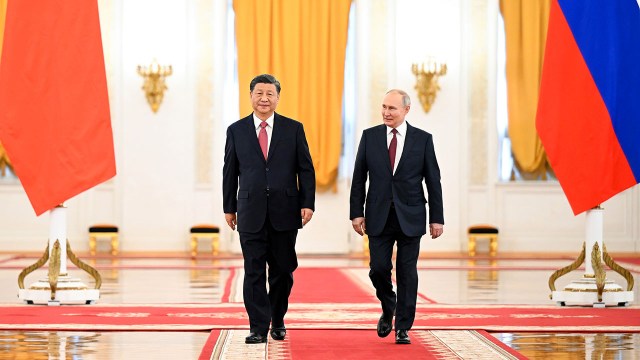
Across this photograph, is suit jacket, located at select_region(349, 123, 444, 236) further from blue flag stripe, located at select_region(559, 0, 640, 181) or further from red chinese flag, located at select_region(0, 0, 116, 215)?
red chinese flag, located at select_region(0, 0, 116, 215)

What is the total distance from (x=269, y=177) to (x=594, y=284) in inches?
141

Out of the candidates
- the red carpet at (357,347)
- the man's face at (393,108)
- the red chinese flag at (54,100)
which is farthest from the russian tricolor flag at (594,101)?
the red chinese flag at (54,100)

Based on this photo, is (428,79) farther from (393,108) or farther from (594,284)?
(393,108)

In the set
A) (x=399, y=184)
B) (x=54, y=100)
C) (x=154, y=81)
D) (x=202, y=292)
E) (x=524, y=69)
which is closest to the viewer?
(x=399, y=184)

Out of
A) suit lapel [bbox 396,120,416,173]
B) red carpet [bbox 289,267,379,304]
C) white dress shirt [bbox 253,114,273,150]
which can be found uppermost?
white dress shirt [bbox 253,114,273,150]

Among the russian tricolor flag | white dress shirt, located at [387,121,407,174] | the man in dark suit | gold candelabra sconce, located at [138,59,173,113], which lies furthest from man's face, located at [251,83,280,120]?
gold candelabra sconce, located at [138,59,173,113]

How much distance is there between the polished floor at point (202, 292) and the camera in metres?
5.93

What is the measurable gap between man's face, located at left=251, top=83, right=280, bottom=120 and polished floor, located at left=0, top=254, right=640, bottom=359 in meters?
1.30

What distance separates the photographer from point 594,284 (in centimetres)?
879

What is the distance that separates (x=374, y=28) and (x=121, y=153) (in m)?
3.96

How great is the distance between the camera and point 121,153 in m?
16.2

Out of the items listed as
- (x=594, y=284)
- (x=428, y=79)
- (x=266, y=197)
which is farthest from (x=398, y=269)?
(x=428, y=79)

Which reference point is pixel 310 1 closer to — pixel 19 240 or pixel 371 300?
pixel 19 240

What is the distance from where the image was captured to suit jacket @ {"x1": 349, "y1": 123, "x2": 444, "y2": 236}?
20.5 ft
